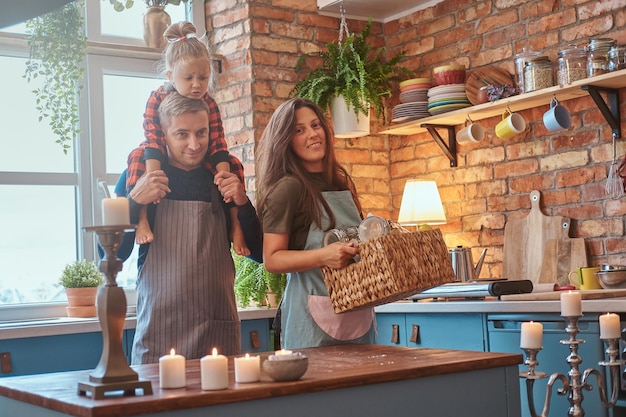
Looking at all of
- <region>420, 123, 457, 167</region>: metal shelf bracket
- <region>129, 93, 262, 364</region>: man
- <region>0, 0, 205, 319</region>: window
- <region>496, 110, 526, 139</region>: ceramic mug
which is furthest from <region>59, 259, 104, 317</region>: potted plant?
<region>496, 110, 526, 139</region>: ceramic mug

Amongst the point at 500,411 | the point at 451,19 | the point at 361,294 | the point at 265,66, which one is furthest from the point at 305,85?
the point at 500,411

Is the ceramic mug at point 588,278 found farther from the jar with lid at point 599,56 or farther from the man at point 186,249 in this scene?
the man at point 186,249

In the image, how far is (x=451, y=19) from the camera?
14.5 feet

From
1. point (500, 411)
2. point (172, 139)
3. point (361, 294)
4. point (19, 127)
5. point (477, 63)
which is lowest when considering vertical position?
point (500, 411)

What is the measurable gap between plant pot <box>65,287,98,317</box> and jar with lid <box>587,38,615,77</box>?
2.30 metres

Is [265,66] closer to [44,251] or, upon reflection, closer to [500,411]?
[44,251]

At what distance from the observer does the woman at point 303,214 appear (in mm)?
2434

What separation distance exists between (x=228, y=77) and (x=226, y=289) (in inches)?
83.1

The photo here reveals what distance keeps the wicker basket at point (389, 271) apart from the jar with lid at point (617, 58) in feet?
5.25

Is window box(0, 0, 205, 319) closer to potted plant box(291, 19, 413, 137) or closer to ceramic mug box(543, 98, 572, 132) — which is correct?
potted plant box(291, 19, 413, 137)

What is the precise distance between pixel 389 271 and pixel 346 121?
7.31 feet

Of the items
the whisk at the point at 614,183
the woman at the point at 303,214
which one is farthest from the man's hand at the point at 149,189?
the whisk at the point at 614,183

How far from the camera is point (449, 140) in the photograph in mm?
4418

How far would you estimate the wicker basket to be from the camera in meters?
2.13
